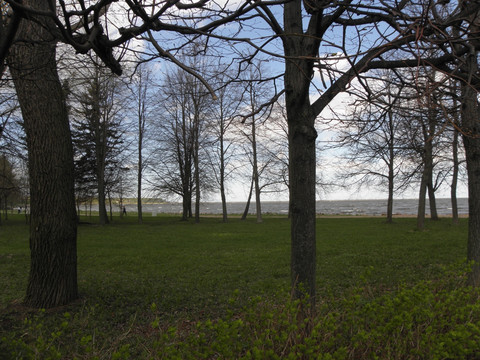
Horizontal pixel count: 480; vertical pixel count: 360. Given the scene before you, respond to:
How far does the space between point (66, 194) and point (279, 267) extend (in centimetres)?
528

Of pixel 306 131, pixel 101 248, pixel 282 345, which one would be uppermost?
pixel 306 131

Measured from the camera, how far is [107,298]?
216 inches

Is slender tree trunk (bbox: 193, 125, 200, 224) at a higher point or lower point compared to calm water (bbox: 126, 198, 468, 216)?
higher

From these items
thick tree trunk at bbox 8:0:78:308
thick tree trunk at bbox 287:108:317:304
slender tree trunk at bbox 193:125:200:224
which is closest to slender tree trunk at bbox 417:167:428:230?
thick tree trunk at bbox 287:108:317:304

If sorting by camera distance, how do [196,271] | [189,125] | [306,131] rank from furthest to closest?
[189,125] → [196,271] → [306,131]

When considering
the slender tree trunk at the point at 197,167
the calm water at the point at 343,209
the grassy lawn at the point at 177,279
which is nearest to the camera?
the grassy lawn at the point at 177,279

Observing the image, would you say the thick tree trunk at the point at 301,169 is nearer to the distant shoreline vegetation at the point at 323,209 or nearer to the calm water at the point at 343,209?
the distant shoreline vegetation at the point at 323,209

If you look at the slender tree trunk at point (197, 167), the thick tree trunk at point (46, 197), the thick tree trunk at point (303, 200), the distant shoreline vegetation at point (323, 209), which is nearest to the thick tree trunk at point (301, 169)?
the thick tree trunk at point (303, 200)

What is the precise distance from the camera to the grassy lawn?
13.2 ft

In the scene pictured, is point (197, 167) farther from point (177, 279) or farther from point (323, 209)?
point (323, 209)

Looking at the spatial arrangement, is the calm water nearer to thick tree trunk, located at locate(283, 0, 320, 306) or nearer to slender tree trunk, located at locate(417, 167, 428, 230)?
slender tree trunk, located at locate(417, 167, 428, 230)

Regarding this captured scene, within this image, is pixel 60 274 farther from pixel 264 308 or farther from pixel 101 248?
pixel 101 248

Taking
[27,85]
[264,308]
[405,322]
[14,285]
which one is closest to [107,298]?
[14,285]

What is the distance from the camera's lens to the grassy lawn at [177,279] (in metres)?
4.03
